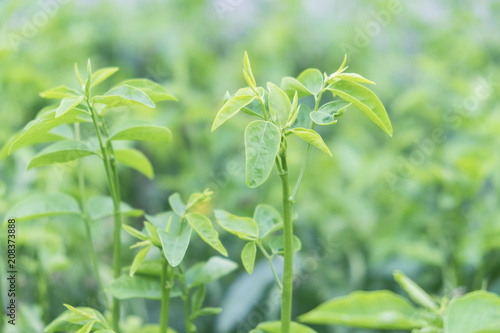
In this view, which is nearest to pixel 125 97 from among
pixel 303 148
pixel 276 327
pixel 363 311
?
pixel 276 327

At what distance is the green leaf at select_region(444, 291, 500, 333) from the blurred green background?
48 centimetres

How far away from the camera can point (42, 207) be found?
1.92 ft

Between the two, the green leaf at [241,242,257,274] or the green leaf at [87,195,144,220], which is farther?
the green leaf at [87,195,144,220]

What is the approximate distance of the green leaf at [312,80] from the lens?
511mm

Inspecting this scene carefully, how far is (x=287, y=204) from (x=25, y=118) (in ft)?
3.62

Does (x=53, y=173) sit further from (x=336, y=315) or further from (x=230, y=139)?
(x=336, y=315)

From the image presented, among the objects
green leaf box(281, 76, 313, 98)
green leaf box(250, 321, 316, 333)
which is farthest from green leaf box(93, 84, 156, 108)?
green leaf box(250, 321, 316, 333)

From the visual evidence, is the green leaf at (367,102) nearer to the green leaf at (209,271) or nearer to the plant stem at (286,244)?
the plant stem at (286,244)

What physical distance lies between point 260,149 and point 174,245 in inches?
4.8

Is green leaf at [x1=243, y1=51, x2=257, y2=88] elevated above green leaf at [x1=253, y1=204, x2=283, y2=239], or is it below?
above

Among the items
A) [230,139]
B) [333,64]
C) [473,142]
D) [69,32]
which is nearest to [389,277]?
[473,142]

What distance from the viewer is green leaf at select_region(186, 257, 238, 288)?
0.55 metres

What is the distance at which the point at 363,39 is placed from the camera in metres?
1.84

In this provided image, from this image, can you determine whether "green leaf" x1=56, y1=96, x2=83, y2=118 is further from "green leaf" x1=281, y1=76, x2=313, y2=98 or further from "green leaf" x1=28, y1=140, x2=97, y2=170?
"green leaf" x1=281, y1=76, x2=313, y2=98
